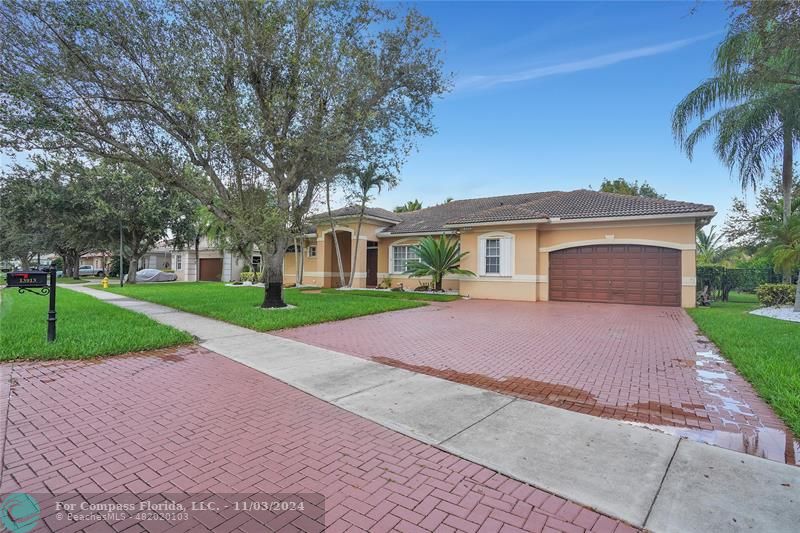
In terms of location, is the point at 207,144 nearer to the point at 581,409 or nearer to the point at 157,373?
the point at 157,373

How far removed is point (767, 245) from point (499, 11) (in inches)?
531

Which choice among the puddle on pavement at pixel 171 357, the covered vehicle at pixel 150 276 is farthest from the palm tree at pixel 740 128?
the covered vehicle at pixel 150 276

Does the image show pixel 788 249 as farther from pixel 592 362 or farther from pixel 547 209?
pixel 592 362

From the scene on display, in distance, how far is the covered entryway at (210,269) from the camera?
37750 mm

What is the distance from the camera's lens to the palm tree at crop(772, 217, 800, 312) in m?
12.8

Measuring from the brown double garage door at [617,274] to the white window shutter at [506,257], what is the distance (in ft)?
5.92

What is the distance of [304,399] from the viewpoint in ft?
16.1

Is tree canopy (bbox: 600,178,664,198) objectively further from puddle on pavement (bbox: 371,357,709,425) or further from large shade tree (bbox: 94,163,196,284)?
puddle on pavement (bbox: 371,357,709,425)

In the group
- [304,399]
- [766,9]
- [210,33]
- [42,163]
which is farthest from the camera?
[42,163]

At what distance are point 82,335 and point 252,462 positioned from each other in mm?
7339

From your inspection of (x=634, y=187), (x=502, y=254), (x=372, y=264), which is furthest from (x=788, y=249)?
(x=634, y=187)

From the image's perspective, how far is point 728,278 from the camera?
63.9 feet

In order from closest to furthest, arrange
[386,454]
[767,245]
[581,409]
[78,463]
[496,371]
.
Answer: [78,463] → [386,454] → [581,409] → [496,371] → [767,245]

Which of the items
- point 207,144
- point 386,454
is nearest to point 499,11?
point 207,144
